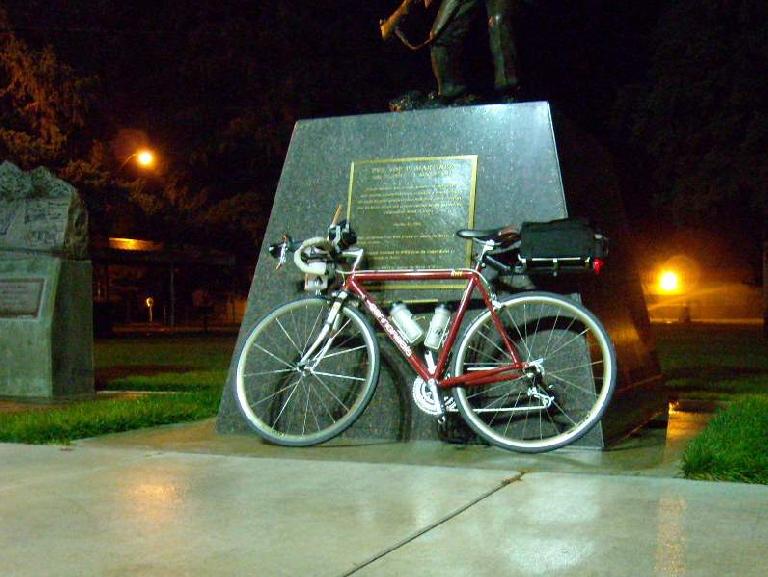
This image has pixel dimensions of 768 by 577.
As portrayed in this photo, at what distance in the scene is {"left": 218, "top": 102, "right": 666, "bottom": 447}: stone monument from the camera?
6895 millimetres

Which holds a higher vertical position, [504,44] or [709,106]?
[709,106]

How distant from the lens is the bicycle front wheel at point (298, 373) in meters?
6.71

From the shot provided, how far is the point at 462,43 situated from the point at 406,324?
91.8 inches

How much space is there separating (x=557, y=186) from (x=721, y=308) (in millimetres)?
51795

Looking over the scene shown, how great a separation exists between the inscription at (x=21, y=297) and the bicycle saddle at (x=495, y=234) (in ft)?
16.5

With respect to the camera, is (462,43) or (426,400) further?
(462,43)

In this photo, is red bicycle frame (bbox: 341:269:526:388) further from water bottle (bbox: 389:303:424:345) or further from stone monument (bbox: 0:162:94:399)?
stone monument (bbox: 0:162:94:399)

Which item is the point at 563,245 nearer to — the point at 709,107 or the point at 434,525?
the point at 434,525

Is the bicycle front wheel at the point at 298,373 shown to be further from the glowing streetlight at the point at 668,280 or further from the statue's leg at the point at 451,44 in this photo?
the glowing streetlight at the point at 668,280

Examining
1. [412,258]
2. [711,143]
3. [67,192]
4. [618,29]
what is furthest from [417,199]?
[618,29]

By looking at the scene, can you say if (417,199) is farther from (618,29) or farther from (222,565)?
(618,29)

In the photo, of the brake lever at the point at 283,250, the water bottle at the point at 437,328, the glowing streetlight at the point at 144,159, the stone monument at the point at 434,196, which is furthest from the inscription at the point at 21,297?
the glowing streetlight at the point at 144,159

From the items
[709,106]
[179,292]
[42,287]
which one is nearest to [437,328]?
[42,287]

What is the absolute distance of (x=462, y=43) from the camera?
25.5 feet
